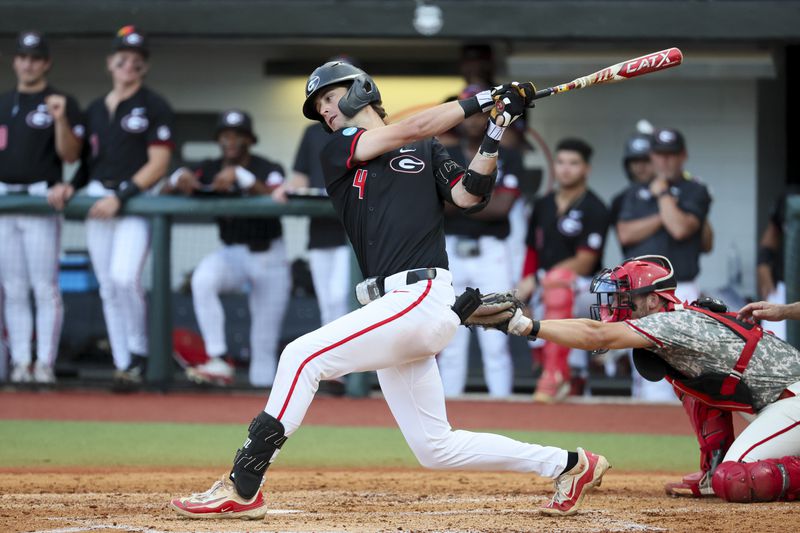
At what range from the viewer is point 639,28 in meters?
8.87

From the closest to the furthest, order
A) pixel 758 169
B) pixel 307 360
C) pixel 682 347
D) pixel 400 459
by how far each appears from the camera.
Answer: pixel 307 360 < pixel 682 347 < pixel 400 459 < pixel 758 169

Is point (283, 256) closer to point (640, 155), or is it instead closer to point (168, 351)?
point (168, 351)

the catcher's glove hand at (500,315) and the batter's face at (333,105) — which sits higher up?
the batter's face at (333,105)

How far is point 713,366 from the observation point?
452 centimetres

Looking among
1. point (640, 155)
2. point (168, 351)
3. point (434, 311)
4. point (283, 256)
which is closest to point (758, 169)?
point (640, 155)

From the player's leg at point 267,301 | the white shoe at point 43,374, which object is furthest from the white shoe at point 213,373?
the white shoe at point 43,374

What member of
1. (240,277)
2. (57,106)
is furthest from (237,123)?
(57,106)

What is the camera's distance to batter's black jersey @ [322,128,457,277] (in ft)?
13.7

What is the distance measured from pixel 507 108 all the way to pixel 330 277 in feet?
12.5

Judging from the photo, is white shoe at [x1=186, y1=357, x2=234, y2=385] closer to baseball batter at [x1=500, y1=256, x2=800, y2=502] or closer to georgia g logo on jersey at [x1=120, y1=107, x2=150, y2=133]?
georgia g logo on jersey at [x1=120, y1=107, x2=150, y2=133]

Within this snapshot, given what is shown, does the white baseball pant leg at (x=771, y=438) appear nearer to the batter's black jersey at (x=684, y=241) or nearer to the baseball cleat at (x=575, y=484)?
the baseball cleat at (x=575, y=484)

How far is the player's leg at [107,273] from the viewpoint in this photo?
769cm

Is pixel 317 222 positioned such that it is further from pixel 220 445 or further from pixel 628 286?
pixel 628 286

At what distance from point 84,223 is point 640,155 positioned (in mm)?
3785
